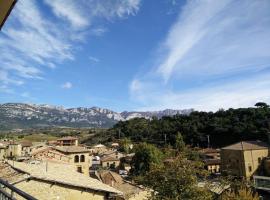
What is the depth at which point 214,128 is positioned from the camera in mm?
77875

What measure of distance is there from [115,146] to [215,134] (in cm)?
3424

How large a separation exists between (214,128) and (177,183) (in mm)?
61551

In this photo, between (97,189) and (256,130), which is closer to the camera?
(97,189)

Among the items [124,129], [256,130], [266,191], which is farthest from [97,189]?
[124,129]

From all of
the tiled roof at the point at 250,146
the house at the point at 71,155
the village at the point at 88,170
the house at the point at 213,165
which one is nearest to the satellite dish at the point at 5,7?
the village at the point at 88,170

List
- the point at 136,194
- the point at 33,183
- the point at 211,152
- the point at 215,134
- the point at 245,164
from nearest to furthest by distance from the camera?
the point at 33,183, the point at 136,194, the point at 245,164, the point at 211,152, the point at 215,134

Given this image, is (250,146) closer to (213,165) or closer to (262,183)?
(213,165)

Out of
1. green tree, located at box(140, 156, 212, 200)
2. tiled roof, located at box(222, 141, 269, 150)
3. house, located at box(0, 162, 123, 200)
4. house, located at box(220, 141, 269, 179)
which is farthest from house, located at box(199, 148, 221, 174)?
house, located at box(0, 162, 123, 200)

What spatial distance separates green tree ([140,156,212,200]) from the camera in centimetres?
1867

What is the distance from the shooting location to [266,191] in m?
27.3

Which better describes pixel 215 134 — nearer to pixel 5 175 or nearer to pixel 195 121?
pixel 195 121

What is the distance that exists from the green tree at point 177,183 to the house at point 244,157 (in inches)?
1348

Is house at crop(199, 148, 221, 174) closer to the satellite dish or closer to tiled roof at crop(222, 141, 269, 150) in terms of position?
tiled roof at crop(222, 141, 269, 150)

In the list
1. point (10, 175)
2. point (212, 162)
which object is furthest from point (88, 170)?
point (10, 175)
